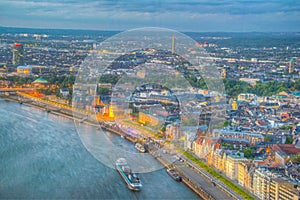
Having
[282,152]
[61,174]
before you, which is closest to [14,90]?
[61,174]

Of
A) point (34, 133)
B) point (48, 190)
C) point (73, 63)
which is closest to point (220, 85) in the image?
point (34, 133)

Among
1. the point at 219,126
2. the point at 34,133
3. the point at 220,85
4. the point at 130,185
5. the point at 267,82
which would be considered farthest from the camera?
the point at 267,82

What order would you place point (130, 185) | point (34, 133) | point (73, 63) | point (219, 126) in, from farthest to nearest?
point (73, 63) < point (34, 133) < point (219, 126) < point (130, 185)

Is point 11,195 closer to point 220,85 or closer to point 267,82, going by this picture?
point 220,85

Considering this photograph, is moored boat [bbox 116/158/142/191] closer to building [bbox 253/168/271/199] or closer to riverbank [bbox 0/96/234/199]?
riverbank [bbox 0/96/234/199]

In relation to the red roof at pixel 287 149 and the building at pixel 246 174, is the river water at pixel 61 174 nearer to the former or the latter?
the building at pixel 246 174

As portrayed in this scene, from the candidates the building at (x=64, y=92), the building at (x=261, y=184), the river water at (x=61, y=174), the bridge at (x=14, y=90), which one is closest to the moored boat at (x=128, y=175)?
the river water at (x=61, y=174)
